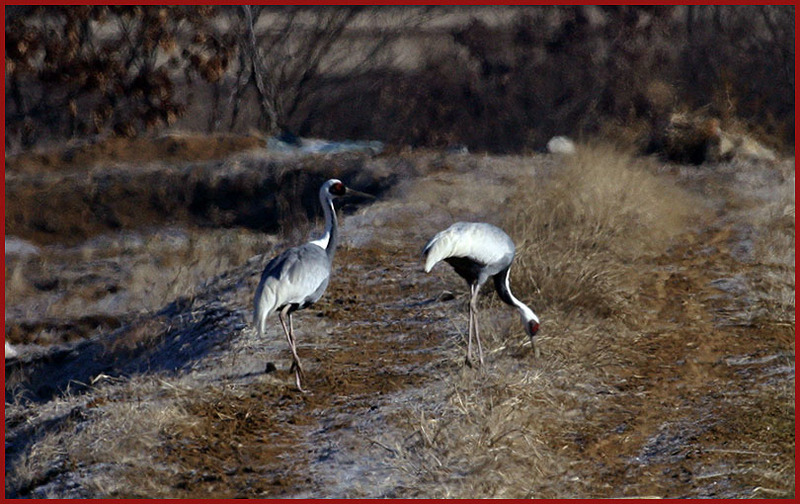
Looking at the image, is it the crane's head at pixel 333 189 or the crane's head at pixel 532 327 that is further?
the crane's head at pixel 333 189

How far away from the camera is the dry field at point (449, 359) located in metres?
6.42

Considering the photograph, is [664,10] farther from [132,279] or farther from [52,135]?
[132,279]

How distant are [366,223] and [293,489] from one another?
16.8 feet

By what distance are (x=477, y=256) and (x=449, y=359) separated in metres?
0.75

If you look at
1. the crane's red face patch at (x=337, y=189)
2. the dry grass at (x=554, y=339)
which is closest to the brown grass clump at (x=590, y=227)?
the dry grass at (x=554, y=339)

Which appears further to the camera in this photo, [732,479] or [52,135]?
[52,135]

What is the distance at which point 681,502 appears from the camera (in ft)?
20.1

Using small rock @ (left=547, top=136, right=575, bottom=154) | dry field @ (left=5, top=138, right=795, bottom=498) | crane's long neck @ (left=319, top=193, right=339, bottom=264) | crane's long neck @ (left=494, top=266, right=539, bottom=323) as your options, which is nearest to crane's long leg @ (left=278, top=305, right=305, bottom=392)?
dry field @ (left=5, top=138, right=795, bottom=498)

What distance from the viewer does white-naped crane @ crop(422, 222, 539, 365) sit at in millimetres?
7293

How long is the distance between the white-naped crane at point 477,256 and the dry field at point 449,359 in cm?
26

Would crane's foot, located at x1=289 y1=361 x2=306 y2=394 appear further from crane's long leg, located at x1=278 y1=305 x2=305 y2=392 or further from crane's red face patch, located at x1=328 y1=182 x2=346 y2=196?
crane's red face patch, located at x1=328 y1=182 x2=346 y2=196

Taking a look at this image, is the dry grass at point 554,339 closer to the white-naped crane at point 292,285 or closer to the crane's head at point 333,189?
the white-naped crane at point 292,285

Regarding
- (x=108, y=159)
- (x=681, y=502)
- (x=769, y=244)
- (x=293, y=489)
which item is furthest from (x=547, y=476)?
(x=108, y=159)

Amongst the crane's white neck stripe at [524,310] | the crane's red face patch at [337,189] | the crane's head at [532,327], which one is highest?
the crane's red face patch at [337,189]
